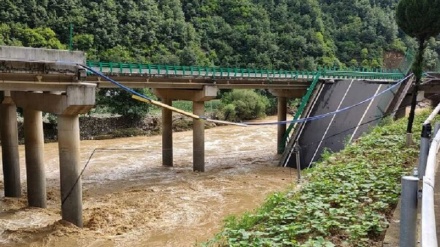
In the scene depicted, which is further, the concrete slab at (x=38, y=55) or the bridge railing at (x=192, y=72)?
the bridge railing at (x=192, y=72)

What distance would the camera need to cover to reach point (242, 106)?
47969 mm

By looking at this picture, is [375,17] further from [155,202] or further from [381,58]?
[155,202]

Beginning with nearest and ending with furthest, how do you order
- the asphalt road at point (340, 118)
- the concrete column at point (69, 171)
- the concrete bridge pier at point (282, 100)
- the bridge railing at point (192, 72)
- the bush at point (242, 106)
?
the concrete column at point (69, 171) < the bridge railing at point (192, 72) < the asphalt road at point (340, 118) < the concrete bridge pier at point (282, 100) < the bush at point (242, 106)

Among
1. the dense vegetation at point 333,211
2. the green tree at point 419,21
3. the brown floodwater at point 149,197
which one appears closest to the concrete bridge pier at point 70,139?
the brown floodwater at point 149,197

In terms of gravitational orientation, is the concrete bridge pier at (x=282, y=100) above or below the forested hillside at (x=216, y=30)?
below

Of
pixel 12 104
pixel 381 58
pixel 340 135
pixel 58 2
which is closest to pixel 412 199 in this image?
pixel 12 104

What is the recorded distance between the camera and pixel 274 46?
68625 millimetres

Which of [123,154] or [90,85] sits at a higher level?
[90,85]

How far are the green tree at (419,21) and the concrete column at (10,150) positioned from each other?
15.0 m

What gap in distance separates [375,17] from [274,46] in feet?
91.6

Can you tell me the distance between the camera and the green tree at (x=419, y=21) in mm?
9977

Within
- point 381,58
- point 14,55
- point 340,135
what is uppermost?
point 381,58

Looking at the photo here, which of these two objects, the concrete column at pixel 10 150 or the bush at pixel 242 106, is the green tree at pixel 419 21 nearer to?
the concrete column at pixel 10 150

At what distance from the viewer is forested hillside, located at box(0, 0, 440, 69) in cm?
5209
